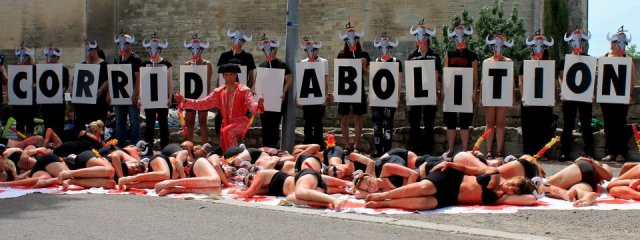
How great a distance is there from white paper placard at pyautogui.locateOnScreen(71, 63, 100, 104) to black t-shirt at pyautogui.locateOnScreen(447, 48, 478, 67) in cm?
571

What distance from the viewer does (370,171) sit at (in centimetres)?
977

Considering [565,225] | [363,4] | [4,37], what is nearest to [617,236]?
[565,225]

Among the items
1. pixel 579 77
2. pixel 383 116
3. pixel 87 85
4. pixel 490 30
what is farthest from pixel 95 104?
pixel 490 30

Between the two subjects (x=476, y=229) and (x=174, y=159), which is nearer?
(x=476, y=229)

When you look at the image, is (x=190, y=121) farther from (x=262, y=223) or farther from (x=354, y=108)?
(x=262, y=223)

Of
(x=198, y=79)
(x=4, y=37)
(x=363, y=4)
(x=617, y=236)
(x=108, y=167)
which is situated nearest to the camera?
(x=617, y=236)

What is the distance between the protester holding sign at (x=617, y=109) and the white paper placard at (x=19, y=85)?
30.4 ft

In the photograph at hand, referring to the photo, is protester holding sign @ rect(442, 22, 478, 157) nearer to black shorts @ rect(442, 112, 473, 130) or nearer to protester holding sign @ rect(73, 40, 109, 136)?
black shorts @ rect(442, 112, 473, 130)

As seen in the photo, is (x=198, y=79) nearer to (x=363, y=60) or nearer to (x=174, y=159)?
(x=363, y=60)

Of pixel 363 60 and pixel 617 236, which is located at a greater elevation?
pixel 363 60

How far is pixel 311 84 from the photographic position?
14.0 metres

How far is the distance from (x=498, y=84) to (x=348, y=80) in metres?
2.23

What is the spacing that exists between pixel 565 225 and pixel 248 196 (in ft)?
10.7

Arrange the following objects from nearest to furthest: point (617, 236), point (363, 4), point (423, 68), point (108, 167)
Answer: point (617, 236) → point (108, 167) → point (423, 68) → point (363, 4)
